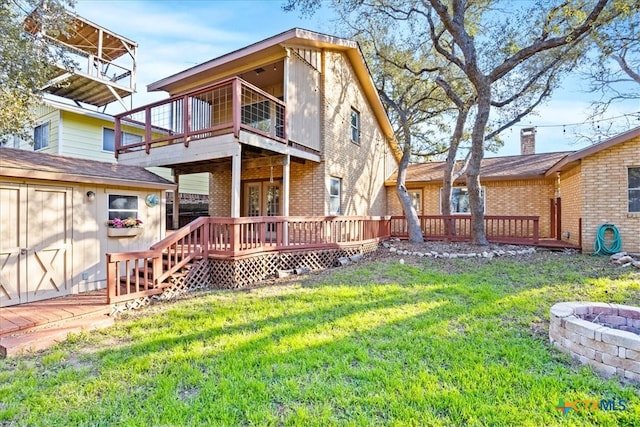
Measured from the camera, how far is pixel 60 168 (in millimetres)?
6582

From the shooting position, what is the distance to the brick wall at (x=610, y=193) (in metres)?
9.77

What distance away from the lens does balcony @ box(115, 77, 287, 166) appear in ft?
26.2

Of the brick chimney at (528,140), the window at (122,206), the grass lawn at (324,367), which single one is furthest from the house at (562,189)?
the window at (122,206)

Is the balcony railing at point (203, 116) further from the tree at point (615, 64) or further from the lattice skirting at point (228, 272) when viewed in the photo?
the tree at point (615, 64)

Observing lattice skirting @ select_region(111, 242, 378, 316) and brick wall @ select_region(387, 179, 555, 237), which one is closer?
lattice skirting @ select_region(111, 242, 378, 316)

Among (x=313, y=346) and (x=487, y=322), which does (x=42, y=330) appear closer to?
(x=313, y=346)

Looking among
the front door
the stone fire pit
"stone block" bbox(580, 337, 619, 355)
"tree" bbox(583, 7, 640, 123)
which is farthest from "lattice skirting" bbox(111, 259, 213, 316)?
"tree" bbox(583, 7, 640, 123)

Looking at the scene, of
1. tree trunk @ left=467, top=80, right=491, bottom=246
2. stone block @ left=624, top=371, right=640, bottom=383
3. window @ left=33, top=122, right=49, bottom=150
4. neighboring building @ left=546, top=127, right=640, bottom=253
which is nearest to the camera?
stone block @ left=624, top=371, right=640, bottom=383

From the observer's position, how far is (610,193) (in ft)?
32.8

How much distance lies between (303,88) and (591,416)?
1001 cm

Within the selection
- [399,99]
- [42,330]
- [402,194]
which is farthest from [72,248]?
[399,99]

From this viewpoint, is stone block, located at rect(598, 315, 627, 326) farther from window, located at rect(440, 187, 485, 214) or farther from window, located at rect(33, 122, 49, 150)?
window, located at rect(33, 122, 49, 150)

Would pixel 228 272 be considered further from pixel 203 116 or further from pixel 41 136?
pixel 41 136

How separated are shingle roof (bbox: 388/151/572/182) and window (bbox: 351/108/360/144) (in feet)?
14.6
